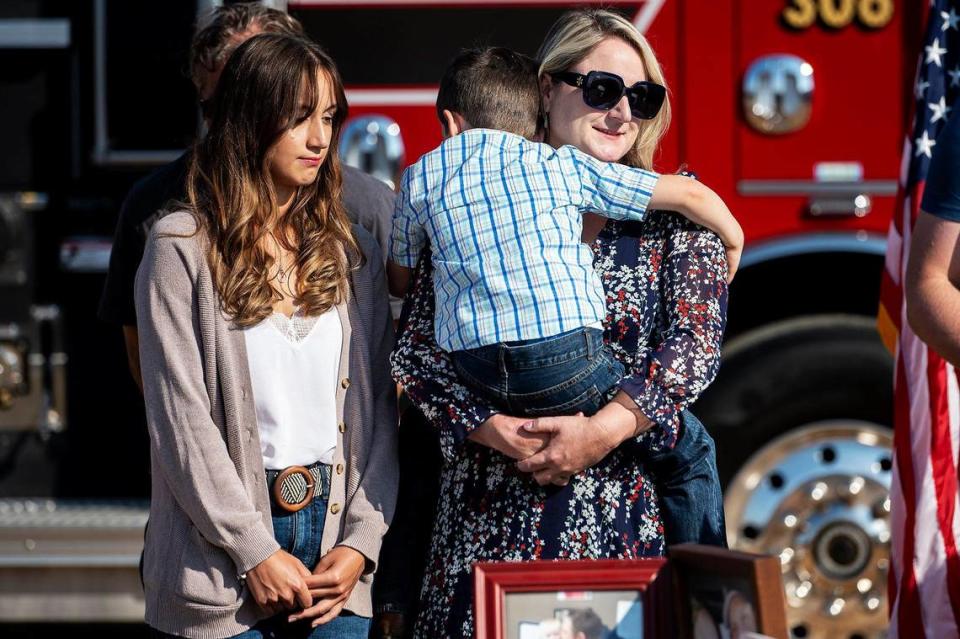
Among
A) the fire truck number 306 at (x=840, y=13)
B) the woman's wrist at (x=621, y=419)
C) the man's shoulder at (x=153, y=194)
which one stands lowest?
the woman's wrist at (x=621, y=419)

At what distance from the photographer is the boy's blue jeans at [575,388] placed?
2.04m

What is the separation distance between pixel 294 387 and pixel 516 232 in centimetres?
44

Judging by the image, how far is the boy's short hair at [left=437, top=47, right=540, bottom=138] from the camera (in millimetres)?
2203

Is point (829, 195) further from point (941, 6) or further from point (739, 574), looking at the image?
point (739, 574)

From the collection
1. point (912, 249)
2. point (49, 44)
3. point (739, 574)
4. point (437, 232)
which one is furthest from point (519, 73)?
point (49, 44)

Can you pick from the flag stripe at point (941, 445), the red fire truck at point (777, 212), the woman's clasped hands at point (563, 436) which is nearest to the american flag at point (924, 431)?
the flag stripe at point (941, 445)

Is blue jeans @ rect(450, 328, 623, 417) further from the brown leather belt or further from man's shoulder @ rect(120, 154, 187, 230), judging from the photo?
man's shoulder @ rect(120, 154, 187, 230)

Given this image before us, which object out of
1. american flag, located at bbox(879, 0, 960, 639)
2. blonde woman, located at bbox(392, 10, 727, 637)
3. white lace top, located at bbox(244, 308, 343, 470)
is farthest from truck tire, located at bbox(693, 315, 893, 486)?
white lace top, located at bbox(244, 308, 343, 470)

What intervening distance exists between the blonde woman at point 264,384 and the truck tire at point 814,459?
6.49 ft

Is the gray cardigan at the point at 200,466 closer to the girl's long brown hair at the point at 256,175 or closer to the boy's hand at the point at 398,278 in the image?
the girl's long brown hair at the point at 256,175

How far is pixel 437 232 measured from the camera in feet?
7.01

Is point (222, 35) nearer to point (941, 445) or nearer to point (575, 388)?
point (575, 388)

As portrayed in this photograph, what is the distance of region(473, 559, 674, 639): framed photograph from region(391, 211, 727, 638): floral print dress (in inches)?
12.3

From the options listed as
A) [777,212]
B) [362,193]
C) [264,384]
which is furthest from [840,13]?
[264,384]
